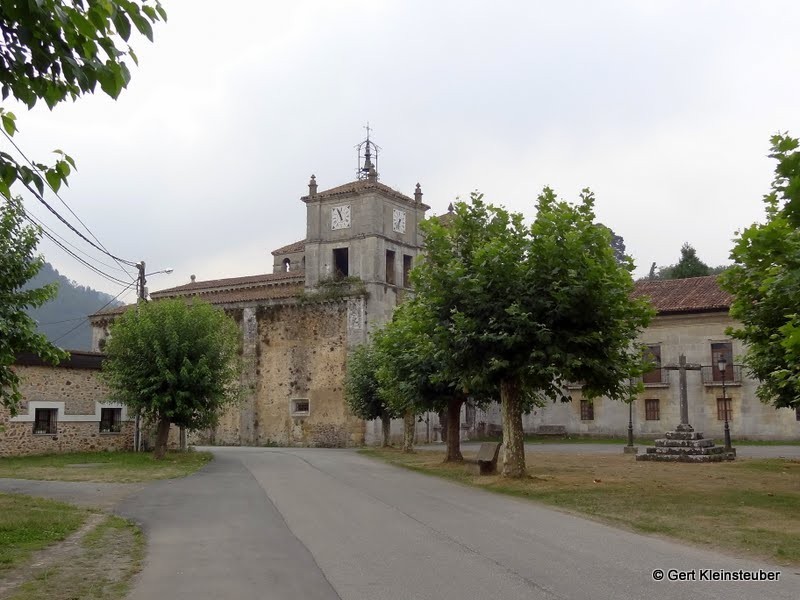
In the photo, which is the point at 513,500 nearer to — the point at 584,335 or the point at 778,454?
the point at 584,335

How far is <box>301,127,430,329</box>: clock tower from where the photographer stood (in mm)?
41406

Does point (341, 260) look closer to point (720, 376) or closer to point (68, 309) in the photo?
point (720, 376)

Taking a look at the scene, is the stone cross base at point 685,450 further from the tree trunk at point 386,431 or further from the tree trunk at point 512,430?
the tree trunk at point 386,431

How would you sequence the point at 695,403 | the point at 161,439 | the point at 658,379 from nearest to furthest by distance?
the point at 161,439 < the point at 695,403 < the point at 658,379

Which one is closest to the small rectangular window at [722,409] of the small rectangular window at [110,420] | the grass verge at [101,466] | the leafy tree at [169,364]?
the leafy tree at [169,364]

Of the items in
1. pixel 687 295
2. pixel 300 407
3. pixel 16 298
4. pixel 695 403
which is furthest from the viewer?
pixel 687 295

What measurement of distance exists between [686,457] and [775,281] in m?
18.3

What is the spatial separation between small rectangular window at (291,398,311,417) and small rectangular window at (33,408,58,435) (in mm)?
15312

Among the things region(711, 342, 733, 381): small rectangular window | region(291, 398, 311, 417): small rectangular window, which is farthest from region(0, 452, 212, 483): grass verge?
region(711, 342, 733, 381): small rectangular window

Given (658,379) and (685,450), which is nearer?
(685,450)

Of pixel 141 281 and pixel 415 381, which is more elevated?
pixel 141 281

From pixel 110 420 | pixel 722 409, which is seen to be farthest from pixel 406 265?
pixel 110 420

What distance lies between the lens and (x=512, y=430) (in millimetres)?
18547

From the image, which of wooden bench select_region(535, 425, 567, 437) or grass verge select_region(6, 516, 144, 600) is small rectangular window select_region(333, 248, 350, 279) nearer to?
wooden bench select_region(535, 425, 567, 437)
